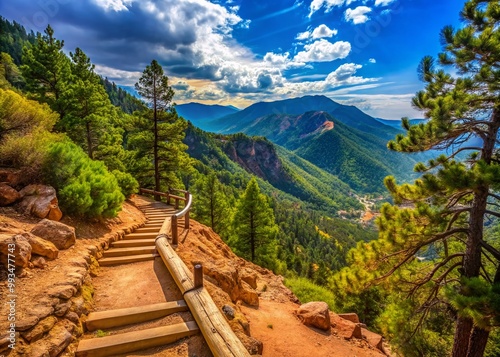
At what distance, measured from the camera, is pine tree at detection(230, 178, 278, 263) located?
733 inches

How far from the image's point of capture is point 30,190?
20.5 ft

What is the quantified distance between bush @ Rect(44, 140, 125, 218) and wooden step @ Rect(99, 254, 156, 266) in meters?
1.67

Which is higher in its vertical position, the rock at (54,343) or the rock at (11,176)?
the rock at (11,176)

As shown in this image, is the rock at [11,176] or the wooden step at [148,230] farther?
the wooden step at [148,230]

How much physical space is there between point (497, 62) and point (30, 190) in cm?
1108

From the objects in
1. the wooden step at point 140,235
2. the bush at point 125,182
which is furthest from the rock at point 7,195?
the bush at point 125,182

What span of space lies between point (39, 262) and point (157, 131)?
42.5ft

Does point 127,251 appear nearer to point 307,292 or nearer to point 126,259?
point 126,259

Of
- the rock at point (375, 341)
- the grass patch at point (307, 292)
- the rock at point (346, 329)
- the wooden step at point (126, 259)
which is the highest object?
the wooden step at point (126, 259)

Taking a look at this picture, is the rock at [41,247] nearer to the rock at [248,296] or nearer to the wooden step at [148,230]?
the wooden step at [148,230]

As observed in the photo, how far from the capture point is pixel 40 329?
3.30 metres

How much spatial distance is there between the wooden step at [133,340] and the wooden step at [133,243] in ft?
12.4

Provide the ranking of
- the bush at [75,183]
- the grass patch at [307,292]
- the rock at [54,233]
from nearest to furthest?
the rock at [54,233]
the bush at [75,183]
the grass patch at [307,292]

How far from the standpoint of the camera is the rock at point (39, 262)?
455 centimetres
